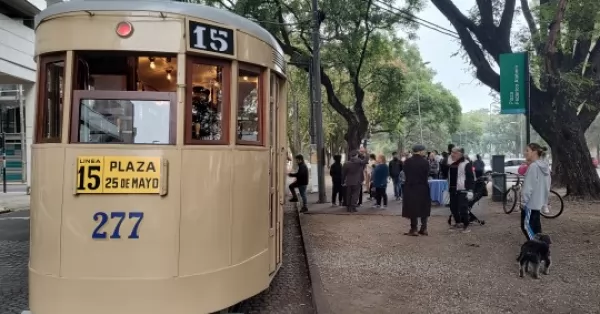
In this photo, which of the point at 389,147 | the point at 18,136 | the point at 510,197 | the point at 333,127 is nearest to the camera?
the point at 510,197

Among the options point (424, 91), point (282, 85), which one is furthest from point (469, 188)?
point (424, 91)

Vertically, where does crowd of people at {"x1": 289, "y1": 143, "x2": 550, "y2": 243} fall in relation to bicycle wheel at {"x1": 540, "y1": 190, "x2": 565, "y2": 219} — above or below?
above

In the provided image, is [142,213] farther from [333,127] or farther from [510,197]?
[333,127]

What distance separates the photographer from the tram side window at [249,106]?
13.8ft

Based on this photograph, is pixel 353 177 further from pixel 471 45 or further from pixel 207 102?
pixel 207 102

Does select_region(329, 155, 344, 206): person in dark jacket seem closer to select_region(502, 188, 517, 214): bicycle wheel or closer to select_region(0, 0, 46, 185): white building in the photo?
select_region(502, 188, 517, 214): bicycle wheel

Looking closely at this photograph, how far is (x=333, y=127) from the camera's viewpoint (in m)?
35.2

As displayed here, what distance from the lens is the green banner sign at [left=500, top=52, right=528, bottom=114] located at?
35.6 feet

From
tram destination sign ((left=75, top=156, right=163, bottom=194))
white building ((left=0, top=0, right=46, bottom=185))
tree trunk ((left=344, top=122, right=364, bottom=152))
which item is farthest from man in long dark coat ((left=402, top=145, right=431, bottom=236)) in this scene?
white building ((left=0, top=0, right=46, bottom=185))

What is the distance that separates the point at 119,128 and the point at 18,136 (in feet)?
87.4

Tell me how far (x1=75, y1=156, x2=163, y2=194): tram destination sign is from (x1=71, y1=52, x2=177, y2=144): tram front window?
0.53 feet

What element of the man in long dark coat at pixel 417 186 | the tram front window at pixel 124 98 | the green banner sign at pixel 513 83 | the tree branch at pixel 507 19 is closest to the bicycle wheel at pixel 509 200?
the green banner sign at pixel 513 83

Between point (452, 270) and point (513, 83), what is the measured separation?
630cm

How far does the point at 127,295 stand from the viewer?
3637mm
